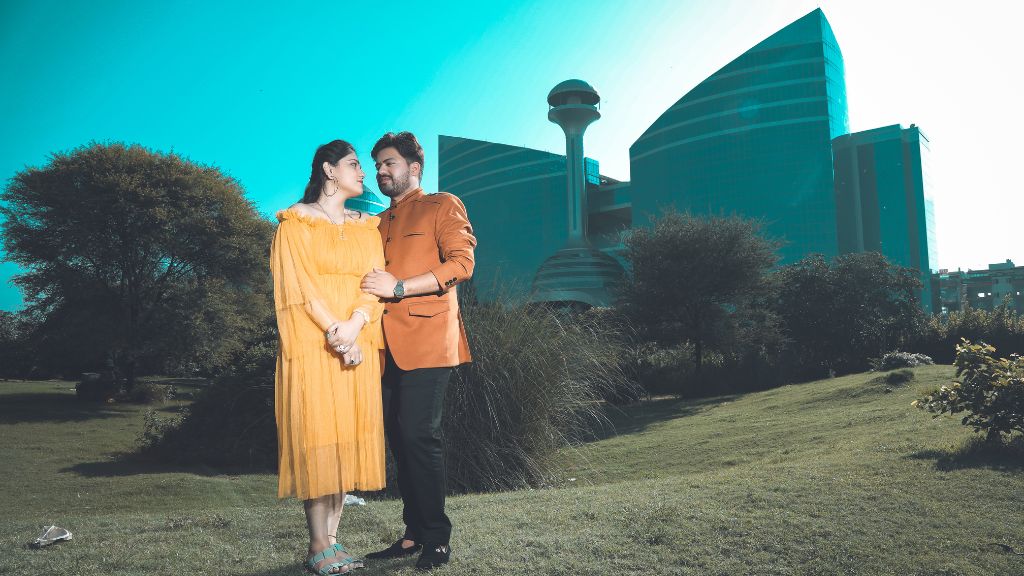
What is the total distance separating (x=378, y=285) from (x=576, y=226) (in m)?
81.0

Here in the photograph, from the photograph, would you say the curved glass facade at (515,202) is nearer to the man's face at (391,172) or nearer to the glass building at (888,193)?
the glass building at (888,193)

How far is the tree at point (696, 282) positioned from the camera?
740 inches

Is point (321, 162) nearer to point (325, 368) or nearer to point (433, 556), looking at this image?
point (325, 368)

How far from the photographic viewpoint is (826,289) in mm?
21016

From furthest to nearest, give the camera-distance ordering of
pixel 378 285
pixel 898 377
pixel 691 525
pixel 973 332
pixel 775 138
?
pixel 775 138 < pixel 973 332 < pixel 898 377 < pixel 691 525 < pixel 378 285

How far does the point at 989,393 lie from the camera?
5.01 metres

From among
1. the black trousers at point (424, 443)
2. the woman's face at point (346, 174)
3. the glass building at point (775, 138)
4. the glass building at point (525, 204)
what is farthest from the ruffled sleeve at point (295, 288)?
the glass building at point (525, 204)

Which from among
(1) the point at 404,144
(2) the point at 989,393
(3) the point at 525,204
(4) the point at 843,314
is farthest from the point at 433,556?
(3) the point at 525,204

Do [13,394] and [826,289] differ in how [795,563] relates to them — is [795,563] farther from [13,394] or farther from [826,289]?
[13,394]

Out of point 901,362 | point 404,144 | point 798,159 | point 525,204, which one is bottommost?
point 901,362

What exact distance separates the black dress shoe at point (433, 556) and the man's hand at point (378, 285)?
3.43ft

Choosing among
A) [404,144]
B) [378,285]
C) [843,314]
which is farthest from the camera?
[843,314]

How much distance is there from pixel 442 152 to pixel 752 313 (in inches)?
3924

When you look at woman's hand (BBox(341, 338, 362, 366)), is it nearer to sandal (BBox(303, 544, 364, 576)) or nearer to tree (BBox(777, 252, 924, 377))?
sandal (BBox(303, 544, 364, 576))
